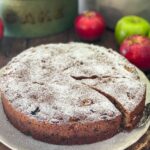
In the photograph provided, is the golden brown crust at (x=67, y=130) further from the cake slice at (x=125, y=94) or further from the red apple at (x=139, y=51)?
the red apple at (x=139, y=51)

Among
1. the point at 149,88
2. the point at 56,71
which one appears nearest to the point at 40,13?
the point at 56,71

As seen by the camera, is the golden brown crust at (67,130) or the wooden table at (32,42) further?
the wooden table at (32,42)

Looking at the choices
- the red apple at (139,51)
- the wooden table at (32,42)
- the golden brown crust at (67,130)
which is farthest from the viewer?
the wooden table at (32,42)

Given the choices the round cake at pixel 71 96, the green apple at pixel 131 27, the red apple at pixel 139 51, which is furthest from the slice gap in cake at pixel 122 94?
the green apple at pixel 131 27

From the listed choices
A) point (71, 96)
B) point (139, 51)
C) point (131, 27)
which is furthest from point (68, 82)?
point (131, 27)

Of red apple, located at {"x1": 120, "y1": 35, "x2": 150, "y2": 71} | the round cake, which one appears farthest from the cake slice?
red apple, located at {"x1": 120, "y1": 35, "x2": 150, "y2": 71}

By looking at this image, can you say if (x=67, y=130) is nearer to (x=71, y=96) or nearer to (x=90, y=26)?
(x=71, y=96)
